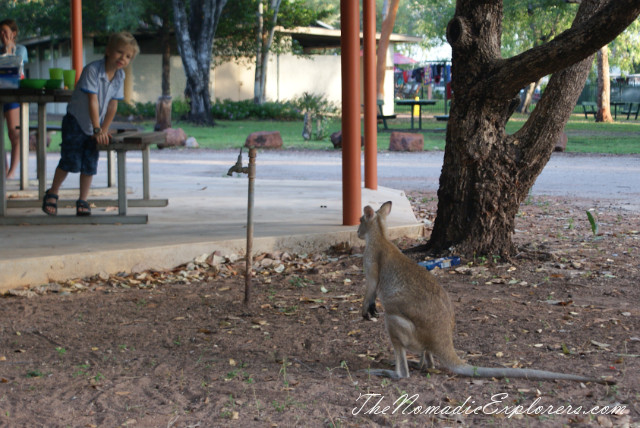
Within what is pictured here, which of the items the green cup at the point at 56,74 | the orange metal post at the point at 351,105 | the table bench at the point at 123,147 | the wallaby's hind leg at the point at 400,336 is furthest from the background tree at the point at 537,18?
the wallaby's hind leg at the point at 400,336

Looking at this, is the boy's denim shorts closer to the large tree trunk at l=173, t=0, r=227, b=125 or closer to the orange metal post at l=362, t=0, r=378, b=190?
the orange metal post at l=362, t=0, r=378, b=190

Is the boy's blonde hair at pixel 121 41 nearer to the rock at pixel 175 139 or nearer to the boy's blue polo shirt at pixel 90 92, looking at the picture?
the boy's blue polo shirt at pixel 90 92

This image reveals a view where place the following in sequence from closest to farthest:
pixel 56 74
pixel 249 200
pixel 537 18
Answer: pixel 249 200 → pixel 56 74 → pixel 537 18

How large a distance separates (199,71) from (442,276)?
24830 mm

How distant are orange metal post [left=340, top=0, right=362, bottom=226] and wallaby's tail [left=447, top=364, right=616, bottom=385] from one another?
349 cm

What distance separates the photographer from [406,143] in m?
19.5

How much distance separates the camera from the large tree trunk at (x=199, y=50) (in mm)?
29219

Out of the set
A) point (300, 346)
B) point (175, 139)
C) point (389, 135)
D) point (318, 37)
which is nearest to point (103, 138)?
point (300, 346)

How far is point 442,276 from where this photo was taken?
6.16m

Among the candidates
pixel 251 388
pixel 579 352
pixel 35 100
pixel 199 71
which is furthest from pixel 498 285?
pixel 199 71

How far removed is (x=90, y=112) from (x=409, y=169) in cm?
888

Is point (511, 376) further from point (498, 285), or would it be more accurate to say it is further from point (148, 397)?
point (498, 285)

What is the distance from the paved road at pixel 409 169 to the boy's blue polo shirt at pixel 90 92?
13.4ft

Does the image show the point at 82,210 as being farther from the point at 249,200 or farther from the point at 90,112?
A: the point at 249,200
